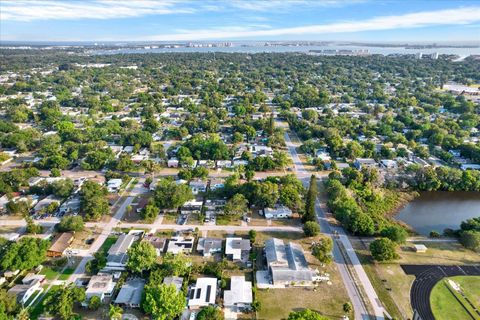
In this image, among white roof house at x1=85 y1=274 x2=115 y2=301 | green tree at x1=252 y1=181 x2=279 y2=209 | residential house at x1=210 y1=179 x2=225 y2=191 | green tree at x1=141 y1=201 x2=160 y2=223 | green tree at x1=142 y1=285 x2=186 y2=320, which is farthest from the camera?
residential house at x1=210 y1=179 x2=225 y2=191

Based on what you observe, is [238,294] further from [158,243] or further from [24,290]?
[24,290]

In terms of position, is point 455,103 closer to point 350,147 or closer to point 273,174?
point 350,147

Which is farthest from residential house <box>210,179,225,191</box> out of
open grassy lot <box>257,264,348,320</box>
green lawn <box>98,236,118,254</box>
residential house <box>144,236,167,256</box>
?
open grassy lot <box>257,264,348,320</box>

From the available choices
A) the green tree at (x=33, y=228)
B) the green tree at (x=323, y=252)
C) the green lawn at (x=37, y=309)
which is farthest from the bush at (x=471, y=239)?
the green tree at (x=33, y=228)

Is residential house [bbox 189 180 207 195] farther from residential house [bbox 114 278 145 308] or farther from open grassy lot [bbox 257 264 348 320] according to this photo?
open grassy lot [bbox 257 264 348 320]

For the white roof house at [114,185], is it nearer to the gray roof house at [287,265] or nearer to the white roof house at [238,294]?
the gray roof house at [287,265]

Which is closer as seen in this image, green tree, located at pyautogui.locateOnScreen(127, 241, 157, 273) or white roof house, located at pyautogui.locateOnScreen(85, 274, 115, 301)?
white roof house, located at pyautogui.locateOnScreen(85, 274, 115, 301)
